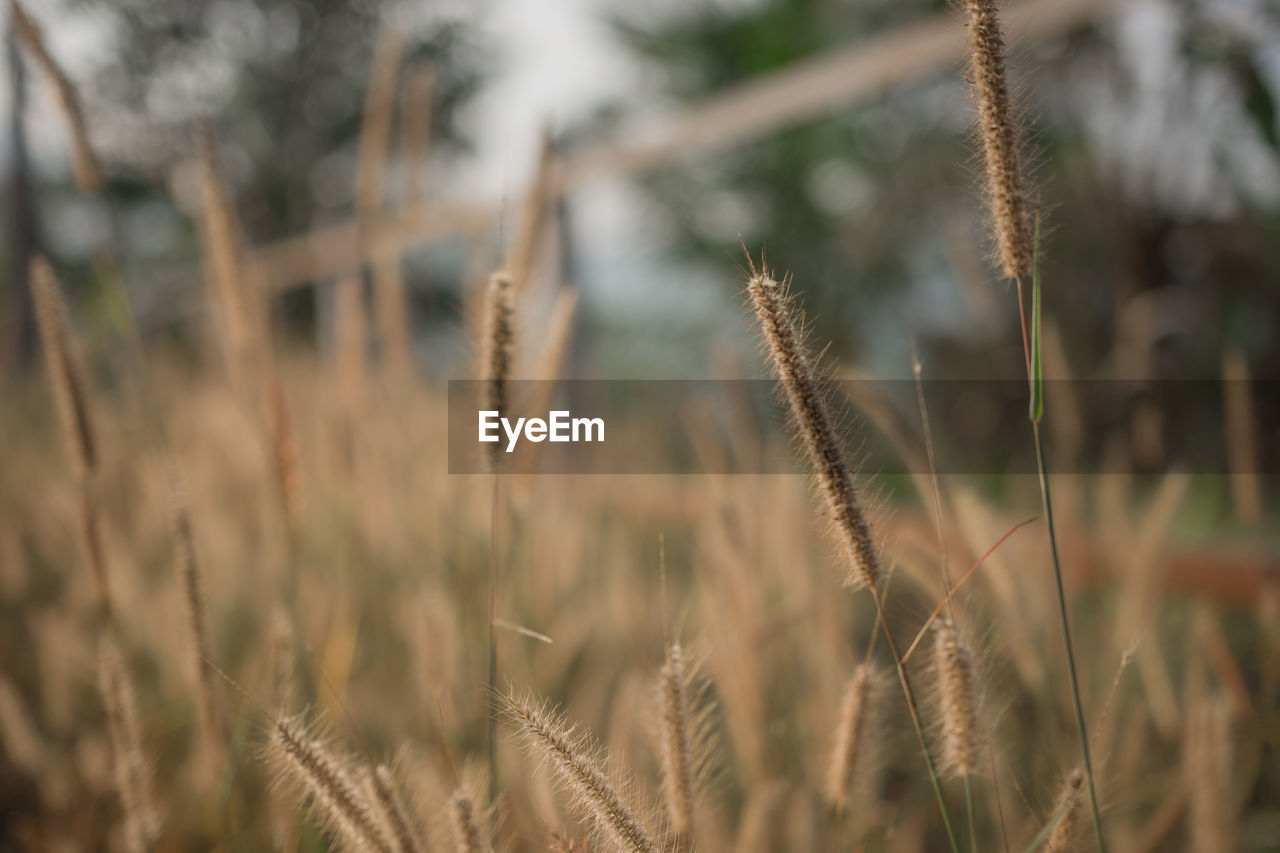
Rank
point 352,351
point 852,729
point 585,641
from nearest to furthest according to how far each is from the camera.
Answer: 1. point 852,729
2. point 585,641
3. point 352,351

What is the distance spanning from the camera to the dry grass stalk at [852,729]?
0.39 meters

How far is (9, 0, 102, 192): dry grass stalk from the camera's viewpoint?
582mm

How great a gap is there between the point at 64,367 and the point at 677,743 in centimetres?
42

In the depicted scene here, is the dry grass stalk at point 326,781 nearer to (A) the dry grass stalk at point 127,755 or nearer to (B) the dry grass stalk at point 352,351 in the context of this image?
(A) the dry grass stalk at point 127,755

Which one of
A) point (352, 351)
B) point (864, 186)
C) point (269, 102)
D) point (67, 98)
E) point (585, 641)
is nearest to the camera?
point (67, 98)

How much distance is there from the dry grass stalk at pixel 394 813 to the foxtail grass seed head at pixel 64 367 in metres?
0.34

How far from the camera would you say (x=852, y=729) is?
0.40m

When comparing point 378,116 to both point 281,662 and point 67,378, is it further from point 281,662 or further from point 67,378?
point 281,662

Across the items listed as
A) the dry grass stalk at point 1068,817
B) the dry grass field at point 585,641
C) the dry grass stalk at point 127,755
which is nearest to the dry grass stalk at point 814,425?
the dry grass field at point 585,641

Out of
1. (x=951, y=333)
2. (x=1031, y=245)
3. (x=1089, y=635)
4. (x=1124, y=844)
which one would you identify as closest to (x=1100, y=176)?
(x=951, y=333)

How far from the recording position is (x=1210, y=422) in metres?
2.44

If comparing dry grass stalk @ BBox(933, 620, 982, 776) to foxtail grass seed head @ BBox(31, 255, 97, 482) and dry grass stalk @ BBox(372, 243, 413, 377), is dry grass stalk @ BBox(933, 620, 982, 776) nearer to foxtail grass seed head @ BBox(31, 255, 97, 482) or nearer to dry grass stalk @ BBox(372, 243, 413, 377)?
foxtail grass seed head @ BBox(31, 255, 97, 482)

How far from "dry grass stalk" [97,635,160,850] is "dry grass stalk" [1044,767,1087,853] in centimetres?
46

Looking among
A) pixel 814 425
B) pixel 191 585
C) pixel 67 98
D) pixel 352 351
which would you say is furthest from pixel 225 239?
pixel 814 425
